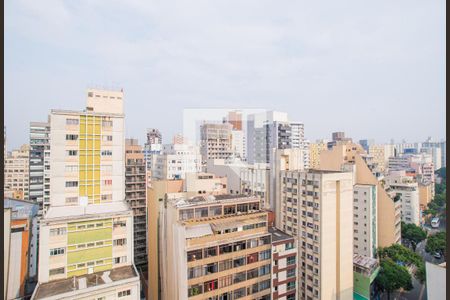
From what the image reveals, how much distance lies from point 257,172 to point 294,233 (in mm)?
2503

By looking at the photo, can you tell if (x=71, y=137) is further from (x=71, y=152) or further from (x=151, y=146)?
(x=151, y=146)

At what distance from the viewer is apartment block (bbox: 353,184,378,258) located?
896 centimetres

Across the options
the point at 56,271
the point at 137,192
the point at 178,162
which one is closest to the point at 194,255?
the point at 56,271

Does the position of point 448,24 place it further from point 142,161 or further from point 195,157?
point 195,157

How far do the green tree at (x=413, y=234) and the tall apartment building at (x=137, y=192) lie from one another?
10215 mm

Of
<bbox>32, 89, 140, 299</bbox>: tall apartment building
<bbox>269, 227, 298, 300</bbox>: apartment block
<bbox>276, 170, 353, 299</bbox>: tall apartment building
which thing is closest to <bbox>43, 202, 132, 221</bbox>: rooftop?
<bbox>32, 89, 140, 299</bbox>: tall apartment building

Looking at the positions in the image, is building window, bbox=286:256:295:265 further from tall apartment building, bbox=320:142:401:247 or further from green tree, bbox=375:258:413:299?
tall apartment building, bbox=320:142:401:247

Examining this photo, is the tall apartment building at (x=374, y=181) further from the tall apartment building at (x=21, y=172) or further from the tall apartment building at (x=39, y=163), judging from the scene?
the tall apartment building at (x=21, y=172)

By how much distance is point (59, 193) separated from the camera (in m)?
5.19

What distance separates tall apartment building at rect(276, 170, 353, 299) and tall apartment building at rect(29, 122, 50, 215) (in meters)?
8.69

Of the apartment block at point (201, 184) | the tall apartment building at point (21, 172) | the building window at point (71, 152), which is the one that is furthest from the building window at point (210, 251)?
the tall apartment building at point (21, 172)

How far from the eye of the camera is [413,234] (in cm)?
1019

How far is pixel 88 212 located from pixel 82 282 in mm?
1199

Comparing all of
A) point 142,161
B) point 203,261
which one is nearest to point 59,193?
point 203,261
